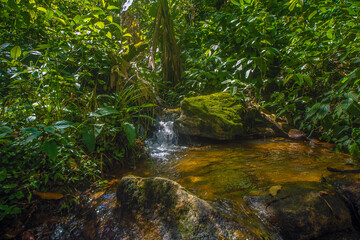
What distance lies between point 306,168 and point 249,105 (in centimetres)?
251

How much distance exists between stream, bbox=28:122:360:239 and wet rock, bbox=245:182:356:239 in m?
0.12

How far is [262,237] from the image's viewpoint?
1090 mm

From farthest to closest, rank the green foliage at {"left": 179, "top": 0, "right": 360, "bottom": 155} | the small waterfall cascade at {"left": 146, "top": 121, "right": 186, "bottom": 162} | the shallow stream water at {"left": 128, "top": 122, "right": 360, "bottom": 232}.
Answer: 1. the small waterfall cascade at {"left": 146, "top": 121, "right": 186, "bottom": 162}
2. the green foliage at {"left": 179, "top": 0, "right": 360, "bottom": 155}
3. the shallow stream water at {"left": 128, "top": 122, "right": 360, "bottom": 232}

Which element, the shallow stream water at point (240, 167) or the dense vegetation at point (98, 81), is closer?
the dense vegetation at point (98, 81)

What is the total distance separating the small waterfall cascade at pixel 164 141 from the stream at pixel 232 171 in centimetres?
4

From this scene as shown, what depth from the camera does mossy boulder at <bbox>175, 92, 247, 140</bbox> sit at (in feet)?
12.2

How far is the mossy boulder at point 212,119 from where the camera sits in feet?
12.2

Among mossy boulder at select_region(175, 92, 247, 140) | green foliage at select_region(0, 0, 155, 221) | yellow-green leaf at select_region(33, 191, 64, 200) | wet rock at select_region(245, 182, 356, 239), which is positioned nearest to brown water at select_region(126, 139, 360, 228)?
wet rock at select_region(245, 182, 356, 239)

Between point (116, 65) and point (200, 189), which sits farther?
point (116, 65)

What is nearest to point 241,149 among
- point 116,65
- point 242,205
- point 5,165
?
point 242,205

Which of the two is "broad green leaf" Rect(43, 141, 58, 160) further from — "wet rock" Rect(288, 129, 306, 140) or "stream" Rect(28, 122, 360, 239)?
"wet rock" Rect(288, 129, 306, 140)

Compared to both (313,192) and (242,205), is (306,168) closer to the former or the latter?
(313,192)

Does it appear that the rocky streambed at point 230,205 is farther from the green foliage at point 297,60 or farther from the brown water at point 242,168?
the green foliage at point 297,60

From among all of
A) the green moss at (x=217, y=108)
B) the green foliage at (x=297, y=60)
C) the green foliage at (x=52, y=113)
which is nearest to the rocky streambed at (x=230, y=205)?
the green foliage at (x=52, y=113)
